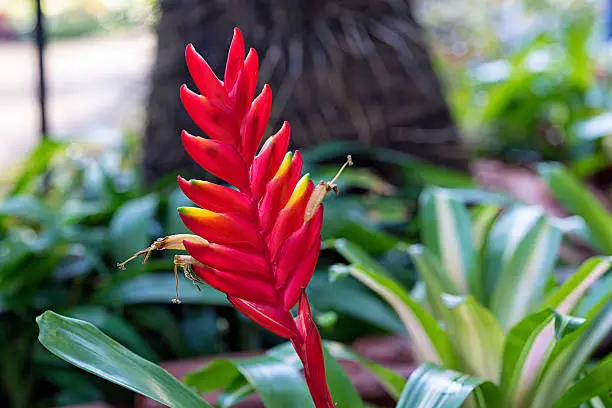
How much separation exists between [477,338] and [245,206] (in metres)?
0.50

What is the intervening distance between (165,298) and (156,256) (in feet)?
0.83

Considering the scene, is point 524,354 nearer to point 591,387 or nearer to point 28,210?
point 591,387

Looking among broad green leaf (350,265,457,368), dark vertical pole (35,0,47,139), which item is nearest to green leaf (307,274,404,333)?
broad green leaf (350,265,457,368)

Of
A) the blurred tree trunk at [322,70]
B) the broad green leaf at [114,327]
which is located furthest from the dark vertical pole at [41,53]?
the broad green leaf at [114,327]

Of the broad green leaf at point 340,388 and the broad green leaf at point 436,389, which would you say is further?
the broad green leaf at point 340,388

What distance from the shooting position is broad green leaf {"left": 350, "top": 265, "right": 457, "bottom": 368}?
2.79 feet

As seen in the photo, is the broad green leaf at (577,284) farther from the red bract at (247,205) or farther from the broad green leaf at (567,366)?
the red bract at (247,205)

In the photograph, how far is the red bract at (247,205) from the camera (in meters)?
0.44

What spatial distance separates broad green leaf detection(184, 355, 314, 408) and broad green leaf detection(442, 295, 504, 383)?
0.21 meters

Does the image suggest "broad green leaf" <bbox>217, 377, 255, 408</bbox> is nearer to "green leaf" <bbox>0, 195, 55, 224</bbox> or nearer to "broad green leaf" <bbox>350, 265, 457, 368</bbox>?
"broad green leaf" <bbox>350, 265, 457, 368</bbox>

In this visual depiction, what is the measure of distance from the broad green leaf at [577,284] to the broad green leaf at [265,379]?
32 centimetres

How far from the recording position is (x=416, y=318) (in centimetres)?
88

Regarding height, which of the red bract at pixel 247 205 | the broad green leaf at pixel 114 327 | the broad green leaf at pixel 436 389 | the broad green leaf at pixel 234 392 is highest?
the red bract at pixel 247 205

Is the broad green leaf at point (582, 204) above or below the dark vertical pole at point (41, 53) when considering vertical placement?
below
